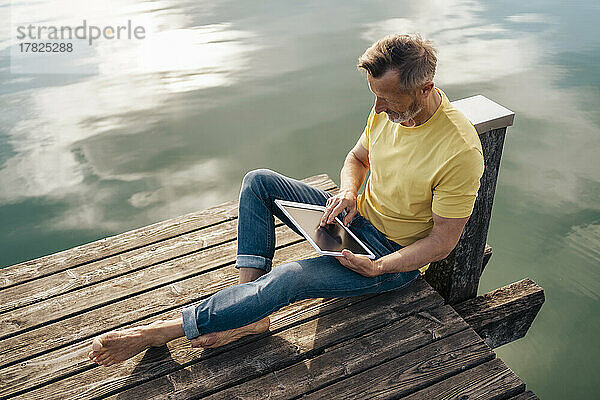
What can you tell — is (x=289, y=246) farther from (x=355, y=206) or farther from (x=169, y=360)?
(x=169, y=360)

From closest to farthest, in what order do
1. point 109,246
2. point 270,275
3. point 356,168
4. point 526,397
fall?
point 526,397
point 270,275
point 356,168
point 109,246

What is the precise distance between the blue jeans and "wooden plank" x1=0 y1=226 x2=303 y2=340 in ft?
1.22

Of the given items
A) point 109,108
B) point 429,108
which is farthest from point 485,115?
point 109,108

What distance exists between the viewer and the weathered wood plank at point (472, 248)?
1.99m

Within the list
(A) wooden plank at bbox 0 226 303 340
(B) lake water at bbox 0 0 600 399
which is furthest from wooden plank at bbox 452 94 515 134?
(B) lake water at bbox 0 0 600 399

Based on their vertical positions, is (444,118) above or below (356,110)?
above

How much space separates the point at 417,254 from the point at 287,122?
121 inches

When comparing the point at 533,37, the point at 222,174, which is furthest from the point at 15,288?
the point at 533,37

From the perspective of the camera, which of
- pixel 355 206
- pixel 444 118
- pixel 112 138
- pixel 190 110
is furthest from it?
pixel 190 110

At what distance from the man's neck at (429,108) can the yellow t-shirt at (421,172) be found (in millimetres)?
15

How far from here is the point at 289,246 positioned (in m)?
2.48

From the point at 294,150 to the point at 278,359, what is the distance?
266cm

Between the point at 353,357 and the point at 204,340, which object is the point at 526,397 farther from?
the point at 204,340

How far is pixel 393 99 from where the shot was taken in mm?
1734
